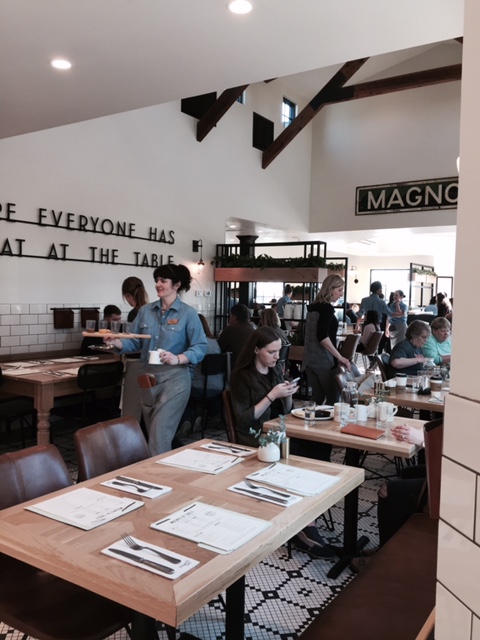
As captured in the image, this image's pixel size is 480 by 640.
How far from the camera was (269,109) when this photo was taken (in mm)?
10344

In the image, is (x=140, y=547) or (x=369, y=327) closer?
(x=140, y=547)

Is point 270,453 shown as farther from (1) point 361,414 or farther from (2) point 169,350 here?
(2) point 169,350

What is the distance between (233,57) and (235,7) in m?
0.61

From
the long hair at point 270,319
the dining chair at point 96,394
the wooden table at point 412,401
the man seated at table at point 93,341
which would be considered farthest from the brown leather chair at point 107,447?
the long hair at point 270,319

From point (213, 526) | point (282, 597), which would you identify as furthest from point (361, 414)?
point (213, 526)

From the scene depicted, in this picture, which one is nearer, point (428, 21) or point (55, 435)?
point (428, 21)

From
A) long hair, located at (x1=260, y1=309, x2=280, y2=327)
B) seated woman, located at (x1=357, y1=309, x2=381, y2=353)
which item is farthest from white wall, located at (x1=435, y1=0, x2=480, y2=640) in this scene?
seated woman, located at (x1=357, y1=309, x2=381, y2=353)

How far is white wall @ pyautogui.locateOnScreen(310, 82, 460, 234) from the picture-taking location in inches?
398

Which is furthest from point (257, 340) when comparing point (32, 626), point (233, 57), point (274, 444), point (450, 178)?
point (450, 178)

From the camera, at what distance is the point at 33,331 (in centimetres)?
615

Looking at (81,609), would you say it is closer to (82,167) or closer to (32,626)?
(32,626)

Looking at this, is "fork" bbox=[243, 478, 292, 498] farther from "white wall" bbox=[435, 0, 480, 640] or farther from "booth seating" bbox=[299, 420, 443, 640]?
A: "white wall" bbox=[435, 0, 480, 640]

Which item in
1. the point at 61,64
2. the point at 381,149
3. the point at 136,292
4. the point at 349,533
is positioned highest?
the point at 381,149

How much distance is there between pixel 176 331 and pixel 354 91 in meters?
7.57
